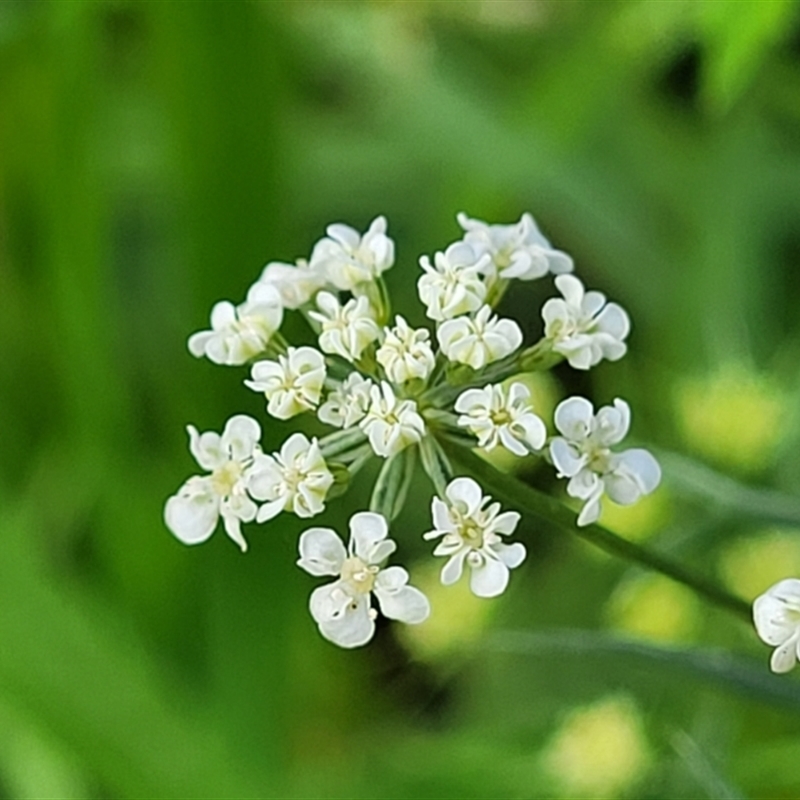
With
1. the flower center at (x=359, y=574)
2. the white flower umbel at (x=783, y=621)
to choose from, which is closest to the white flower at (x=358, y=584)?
the flower center at (x=359, y=574)

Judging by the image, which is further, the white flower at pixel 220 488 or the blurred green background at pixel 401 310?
the blurred green background at pixel 401 310

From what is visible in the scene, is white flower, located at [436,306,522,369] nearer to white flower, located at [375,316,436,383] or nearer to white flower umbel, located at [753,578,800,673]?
white flower, located at [375,316,436,383]

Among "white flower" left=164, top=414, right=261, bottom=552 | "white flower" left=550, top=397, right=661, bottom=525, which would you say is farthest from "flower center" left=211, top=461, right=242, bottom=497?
"white flower" left=550, top=397, right=661, bottom=525

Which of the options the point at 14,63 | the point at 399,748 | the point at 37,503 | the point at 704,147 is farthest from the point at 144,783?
the point at 704,147

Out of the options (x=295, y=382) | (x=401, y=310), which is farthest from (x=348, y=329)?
(x=401, y=310)

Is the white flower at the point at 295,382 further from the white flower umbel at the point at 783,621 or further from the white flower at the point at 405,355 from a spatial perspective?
the white flower umbel at the point at 783,621

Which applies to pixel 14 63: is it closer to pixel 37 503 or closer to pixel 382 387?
pixel 37 503
